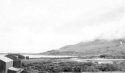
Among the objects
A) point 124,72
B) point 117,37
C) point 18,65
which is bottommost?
point 124,72

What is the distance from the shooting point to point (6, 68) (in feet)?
96.5

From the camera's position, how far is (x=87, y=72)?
1517 inches

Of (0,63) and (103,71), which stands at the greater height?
(0,63)

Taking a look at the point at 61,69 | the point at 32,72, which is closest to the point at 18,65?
the point at 32,72

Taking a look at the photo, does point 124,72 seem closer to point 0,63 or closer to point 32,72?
point 32,72

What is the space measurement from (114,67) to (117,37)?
526 feet

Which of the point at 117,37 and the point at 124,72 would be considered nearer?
the point at 124,72

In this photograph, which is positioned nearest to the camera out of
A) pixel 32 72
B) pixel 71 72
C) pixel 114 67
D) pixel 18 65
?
pixel 32 72

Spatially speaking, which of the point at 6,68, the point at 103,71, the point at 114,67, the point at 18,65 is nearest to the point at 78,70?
the point at 103,71

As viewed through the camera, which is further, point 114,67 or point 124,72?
point 114,67

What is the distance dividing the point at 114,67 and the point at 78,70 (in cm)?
910

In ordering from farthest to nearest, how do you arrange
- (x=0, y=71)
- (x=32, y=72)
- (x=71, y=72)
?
(x=71, y=72) < (x=32, y=72) < (x=0, y=71)

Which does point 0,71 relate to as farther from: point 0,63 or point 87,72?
point 87,72

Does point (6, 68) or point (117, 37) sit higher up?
point (117, 37)
